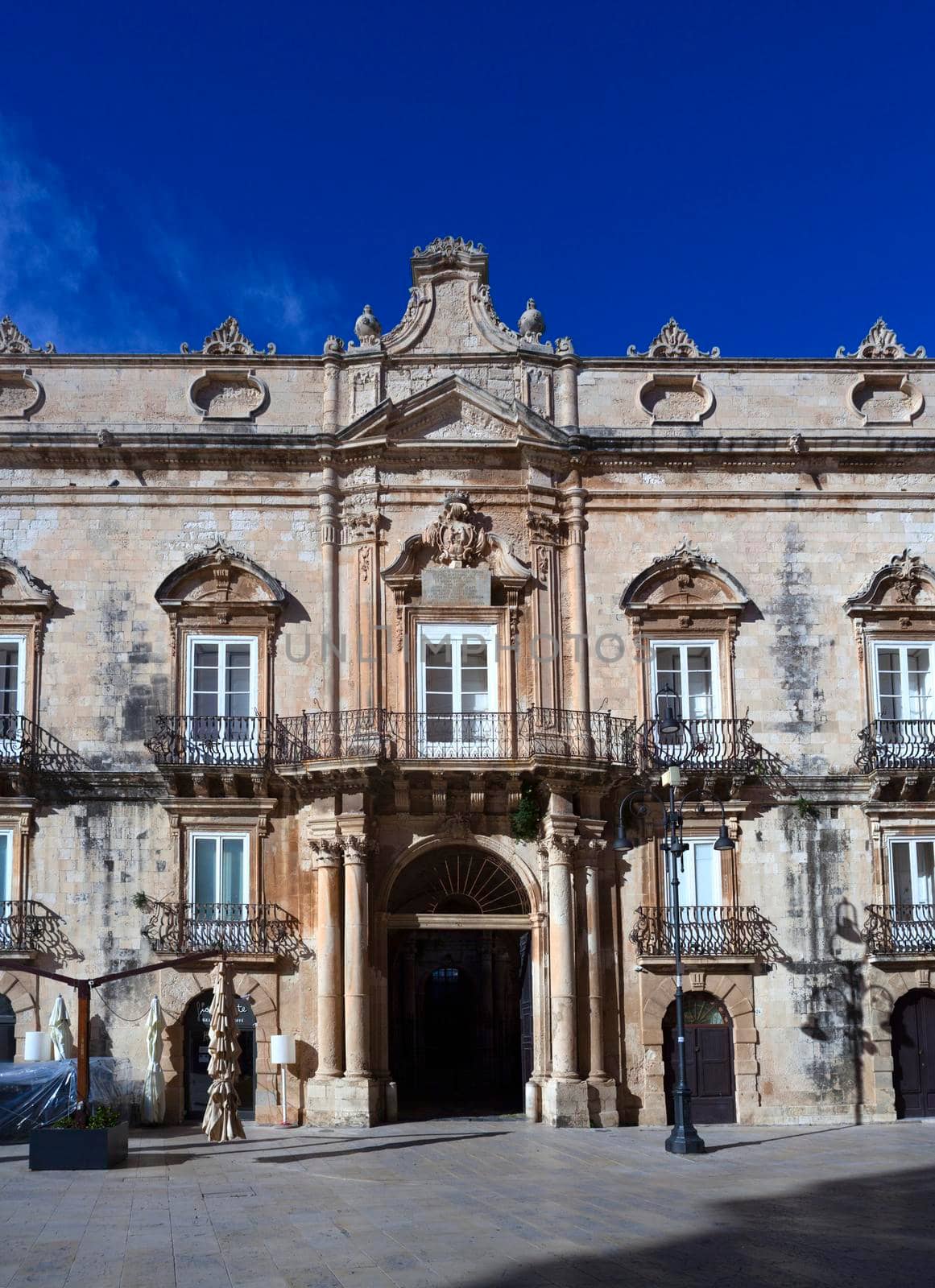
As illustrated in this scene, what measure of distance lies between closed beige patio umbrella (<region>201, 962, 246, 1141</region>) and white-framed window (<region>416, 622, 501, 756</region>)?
19.4ft

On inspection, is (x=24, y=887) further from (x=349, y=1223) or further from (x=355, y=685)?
(x=349, y=1223)

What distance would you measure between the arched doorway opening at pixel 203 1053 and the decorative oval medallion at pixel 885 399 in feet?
53.6

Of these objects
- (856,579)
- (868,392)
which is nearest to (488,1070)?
(856,579)

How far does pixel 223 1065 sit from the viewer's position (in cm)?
2281

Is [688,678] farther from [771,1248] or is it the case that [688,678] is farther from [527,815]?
[771,1248]

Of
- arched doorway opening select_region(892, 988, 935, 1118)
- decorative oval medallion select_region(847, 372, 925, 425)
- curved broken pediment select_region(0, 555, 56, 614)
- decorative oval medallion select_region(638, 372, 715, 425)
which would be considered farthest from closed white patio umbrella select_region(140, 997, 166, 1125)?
decorative oval medallion select_region(847, 372, 925, 425)

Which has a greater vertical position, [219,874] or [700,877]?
[219,874]

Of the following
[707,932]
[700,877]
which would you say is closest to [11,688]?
[700,877]

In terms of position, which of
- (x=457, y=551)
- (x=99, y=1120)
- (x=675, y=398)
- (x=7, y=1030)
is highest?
(x=675, y=398)

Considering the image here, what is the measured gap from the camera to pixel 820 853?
2714 cm

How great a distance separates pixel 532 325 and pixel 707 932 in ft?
39.8

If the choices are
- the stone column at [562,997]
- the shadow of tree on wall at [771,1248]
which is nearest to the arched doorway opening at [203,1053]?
the stone column at [562,997]

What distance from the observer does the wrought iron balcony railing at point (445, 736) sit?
86.6 ft

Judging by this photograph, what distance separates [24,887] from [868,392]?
18634mm
